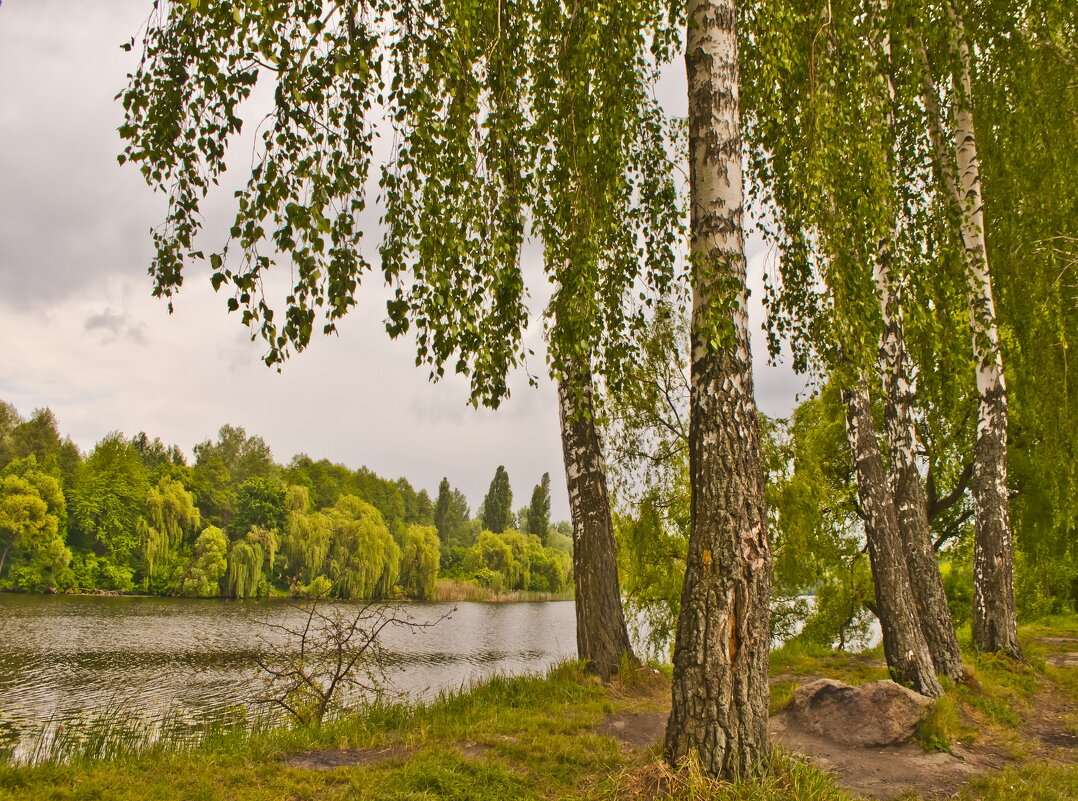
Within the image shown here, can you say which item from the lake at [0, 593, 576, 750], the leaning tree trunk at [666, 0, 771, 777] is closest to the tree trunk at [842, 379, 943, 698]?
the leaning tree trunk at [666, 0, 771, 777]

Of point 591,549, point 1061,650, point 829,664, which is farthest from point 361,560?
point 1061,650

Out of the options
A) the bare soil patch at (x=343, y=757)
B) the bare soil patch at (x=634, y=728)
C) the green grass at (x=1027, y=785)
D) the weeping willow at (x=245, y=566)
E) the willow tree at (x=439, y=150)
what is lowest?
the weeping willow at (x=245, y=566)

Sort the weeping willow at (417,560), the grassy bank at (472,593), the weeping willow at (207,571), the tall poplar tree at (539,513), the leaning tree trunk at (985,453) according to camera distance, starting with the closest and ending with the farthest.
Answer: the leaning tree trunk at (985,453) < the weeping willow at (207,571) < the weeping willow at (417,560) < the grassy bank at (472,593) < the tall poplar tree at (539,513)

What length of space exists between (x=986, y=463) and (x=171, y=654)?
20.1 metres

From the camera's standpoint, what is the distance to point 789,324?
7.68m

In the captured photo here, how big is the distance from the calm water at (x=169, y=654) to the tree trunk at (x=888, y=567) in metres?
4.18

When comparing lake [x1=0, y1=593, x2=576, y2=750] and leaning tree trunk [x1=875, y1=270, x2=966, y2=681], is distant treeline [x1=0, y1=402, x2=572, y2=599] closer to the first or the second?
lake [x1=0, y1=593, x2=576, y2=750]

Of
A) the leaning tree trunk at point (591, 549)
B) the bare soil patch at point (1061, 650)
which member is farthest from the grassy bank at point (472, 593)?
the leaning tree trunk at point (591, 549)

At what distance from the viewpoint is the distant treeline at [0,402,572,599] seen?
37.3 meters

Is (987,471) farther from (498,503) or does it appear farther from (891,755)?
(498,503)

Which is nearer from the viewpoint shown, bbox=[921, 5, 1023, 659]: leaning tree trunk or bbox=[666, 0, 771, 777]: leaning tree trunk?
bbox=[666, 0, 771, 777]: leaning tree trunk

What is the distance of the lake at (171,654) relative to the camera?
40.5 feet

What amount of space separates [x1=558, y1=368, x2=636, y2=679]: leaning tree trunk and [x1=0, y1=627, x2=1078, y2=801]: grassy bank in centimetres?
45

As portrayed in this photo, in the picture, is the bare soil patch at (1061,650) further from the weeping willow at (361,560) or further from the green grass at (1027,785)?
the weeping willow at (361,560)
